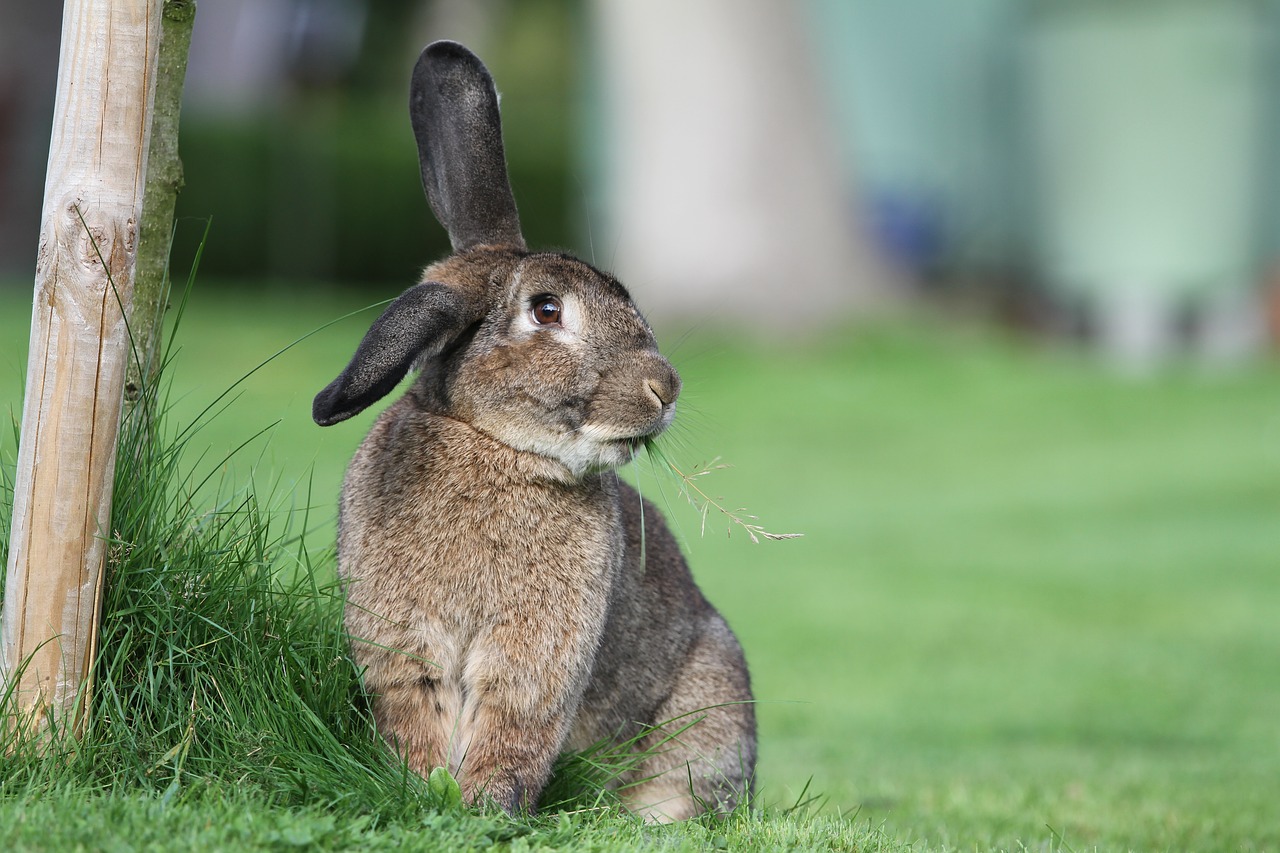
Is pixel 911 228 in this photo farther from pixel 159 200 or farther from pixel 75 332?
pixel 75 332

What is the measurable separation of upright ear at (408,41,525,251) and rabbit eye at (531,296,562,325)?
0.36 m

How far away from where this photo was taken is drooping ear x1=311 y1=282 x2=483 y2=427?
10.8 feet

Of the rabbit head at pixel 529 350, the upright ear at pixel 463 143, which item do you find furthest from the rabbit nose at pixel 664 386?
the upright ear at pixel 463 143

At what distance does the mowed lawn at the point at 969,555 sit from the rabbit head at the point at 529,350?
328 mm

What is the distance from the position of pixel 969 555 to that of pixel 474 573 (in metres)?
7.17

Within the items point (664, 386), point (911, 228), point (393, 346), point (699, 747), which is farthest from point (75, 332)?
point (911, 228)

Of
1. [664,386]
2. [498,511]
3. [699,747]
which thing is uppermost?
[664,386]

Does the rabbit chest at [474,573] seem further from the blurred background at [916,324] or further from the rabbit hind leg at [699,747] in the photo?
the rabbit hind leg at [699,747]

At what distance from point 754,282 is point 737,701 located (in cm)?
1148

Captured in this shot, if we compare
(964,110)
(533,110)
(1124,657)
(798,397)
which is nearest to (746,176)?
(798,397)

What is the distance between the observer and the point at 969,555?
10305 millimetres

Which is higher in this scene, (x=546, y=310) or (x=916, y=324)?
(x=546, y=310)

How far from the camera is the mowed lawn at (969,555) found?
17.5 feet

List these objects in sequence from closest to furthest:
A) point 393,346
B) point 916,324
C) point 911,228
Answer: point 393,346 < point 916,324 < point 911,228
